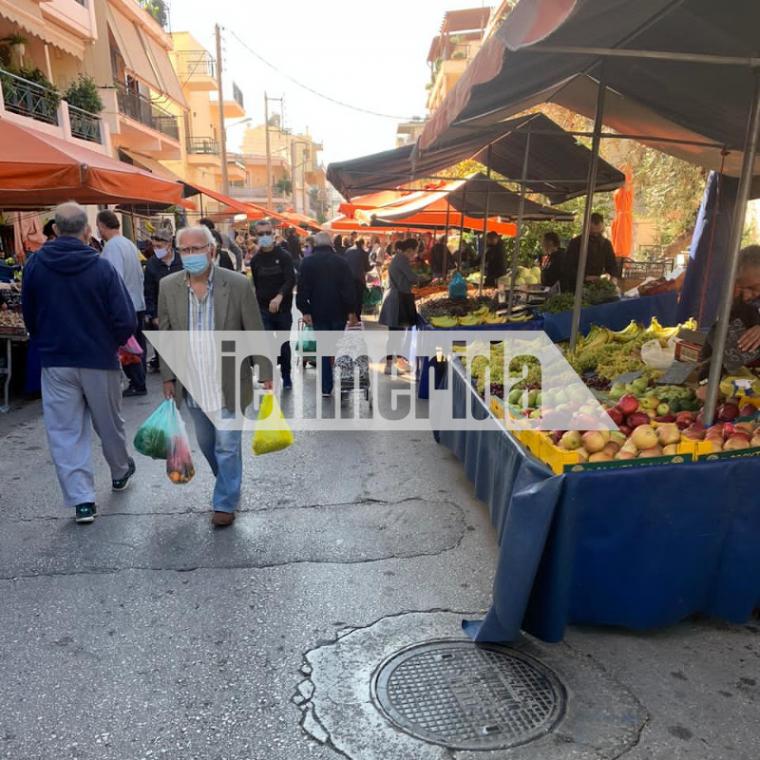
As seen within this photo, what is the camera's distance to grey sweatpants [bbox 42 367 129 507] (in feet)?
14.1

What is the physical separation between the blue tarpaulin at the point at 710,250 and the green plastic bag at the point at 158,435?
6.21 m

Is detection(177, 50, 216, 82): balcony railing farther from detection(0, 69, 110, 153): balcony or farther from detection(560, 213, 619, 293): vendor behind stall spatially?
detection(560, 213, 619, 293): vendor behind stall

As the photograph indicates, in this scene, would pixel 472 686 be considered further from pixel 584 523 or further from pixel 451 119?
pixel 451 119

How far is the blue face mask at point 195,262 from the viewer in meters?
4.07

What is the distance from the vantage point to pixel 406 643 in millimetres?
3162

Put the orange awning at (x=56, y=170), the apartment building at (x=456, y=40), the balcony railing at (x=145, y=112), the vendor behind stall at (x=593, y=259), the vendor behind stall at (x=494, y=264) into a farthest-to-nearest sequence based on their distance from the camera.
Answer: the apartment building at (x=456, y=40), the balcony railing at (x=145, y=112), the vendor behind stall at (x=494, y=264), the vendor behind stall at (x=593, y=259), the orange awning at (x=56, y=170)

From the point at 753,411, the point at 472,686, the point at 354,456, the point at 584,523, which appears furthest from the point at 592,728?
the point at 354,456

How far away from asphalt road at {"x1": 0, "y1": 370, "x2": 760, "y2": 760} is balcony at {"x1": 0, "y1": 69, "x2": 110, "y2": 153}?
35.3 ft

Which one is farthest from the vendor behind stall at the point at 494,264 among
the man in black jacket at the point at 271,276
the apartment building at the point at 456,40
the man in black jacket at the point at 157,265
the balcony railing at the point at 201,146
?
the balcony railing at the point at 201,146

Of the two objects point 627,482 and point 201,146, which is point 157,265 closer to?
point 627,482

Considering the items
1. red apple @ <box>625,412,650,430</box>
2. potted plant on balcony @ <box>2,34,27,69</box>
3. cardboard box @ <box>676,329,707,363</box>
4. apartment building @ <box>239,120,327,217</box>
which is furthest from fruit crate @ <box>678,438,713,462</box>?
apartment building @ <box>239,120,327,217</box>

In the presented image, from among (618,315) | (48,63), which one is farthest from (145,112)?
(618,315)

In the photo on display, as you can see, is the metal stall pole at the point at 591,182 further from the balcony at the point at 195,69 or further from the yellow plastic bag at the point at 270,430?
the balcony at the point at 195,69

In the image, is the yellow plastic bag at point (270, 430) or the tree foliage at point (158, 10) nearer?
the yellow plastic bag at point (270, 430)
